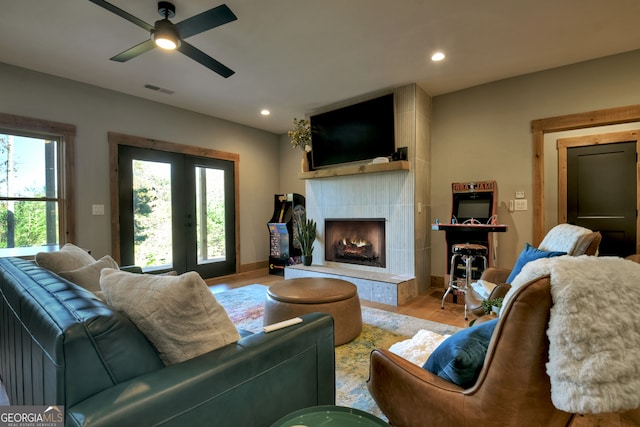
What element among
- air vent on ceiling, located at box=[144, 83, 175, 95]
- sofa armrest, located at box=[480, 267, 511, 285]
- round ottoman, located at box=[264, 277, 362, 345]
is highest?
air vent on ceiling, located at box=[144, 83, 175, 95]

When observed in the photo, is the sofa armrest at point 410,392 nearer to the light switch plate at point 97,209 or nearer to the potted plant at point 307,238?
the potted plant at point 307,238

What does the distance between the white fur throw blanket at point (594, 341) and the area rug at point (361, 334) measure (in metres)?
1.14

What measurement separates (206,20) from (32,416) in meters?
2.30

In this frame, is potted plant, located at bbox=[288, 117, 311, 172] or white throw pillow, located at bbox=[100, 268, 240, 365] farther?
potted plant, located at bbox=[288, 117, 311, 172]

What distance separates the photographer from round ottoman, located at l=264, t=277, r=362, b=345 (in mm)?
2359

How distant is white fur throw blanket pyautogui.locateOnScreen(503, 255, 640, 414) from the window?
4.18 metres

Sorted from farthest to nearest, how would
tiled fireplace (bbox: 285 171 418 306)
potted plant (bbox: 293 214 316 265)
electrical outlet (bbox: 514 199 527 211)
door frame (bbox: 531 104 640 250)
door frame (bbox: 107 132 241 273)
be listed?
potted plant (bbox: 293 214 316 265) < door frame (bbox: 107 132 241 273) < tiled fireplace (bbox: 285 171 418 306) < electrical outlet (bbox: 514 199 527 211) < door frame (bbox: 531 104 640 250)

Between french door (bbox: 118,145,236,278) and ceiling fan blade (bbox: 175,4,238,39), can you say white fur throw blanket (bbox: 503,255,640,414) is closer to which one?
ceiling fan blade (bbox: 175,4,238,39)

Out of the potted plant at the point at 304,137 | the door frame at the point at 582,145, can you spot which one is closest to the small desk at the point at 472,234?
the door frame at the point at 582,145

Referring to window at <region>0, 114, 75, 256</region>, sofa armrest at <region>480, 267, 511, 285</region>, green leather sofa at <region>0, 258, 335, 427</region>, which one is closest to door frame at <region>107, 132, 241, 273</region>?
window at <region>0, 114, 75, 256</region>

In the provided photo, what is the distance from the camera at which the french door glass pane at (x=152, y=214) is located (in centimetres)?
420

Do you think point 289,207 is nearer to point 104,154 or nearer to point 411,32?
point 104,154

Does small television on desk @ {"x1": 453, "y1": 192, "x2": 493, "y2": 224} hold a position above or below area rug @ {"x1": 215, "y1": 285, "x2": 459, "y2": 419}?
above

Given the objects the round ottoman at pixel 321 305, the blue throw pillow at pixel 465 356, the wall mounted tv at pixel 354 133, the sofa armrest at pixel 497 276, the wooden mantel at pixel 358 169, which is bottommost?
the round ottoman at pixel 321 305
